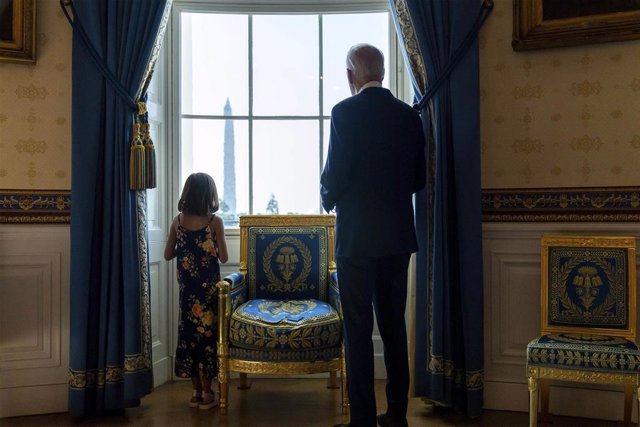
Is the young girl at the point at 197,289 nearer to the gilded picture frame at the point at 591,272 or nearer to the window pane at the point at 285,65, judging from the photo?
the window pane at the point at 285,65

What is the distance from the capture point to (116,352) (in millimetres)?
2908

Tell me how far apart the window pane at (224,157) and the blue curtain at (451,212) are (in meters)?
1.20

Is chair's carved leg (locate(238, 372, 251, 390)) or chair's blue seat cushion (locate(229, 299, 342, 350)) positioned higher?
chair's blue seat cushion (locate(229, 299, 342, 350))

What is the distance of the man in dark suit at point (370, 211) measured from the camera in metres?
2.30

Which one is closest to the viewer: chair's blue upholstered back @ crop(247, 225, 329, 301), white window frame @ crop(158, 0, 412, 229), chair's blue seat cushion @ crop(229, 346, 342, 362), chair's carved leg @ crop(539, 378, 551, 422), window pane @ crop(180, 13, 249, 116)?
chair's blue seat cushion @ crop(229, 346, 342, 362)

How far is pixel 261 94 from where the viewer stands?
3605 mm

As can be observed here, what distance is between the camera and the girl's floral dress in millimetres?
2977

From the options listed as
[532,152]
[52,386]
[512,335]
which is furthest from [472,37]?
[52,386]

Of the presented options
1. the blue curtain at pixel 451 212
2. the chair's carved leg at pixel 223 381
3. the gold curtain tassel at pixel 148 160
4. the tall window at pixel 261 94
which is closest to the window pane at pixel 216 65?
the tall window at pixel 261 94

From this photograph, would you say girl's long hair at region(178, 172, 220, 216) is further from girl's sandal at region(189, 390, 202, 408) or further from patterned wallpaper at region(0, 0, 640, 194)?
girl's sandal at region(189, 390, 202, 408)

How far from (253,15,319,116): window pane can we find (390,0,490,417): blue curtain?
32.7 inches

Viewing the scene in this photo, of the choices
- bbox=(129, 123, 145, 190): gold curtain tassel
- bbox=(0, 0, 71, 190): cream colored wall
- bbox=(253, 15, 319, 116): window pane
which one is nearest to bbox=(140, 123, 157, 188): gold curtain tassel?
bbox=(129, 123, 145, 190): gold curtain tassel

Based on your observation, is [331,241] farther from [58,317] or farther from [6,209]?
[6,209]

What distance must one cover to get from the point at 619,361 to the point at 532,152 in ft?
3.65
